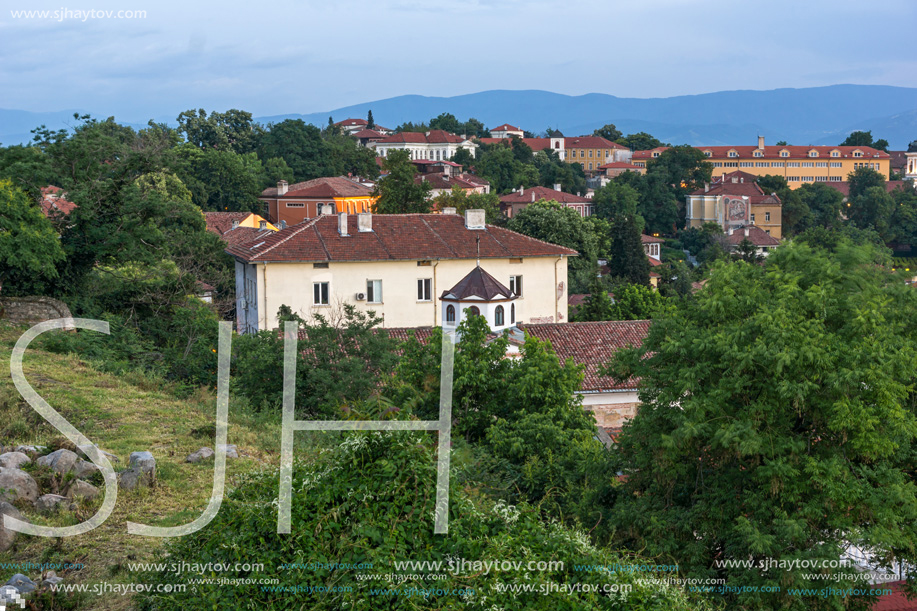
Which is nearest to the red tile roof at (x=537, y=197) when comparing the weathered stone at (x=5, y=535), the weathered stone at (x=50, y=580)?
the weathered stone at (x=5, y=535)

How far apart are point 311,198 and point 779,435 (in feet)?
187

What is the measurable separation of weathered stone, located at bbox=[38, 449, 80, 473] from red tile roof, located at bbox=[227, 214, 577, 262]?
72.6 feet

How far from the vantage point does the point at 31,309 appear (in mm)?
20016

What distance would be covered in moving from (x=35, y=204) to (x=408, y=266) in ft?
51.1

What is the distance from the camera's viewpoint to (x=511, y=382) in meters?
16.0

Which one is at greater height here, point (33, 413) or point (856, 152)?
point (856, 152)

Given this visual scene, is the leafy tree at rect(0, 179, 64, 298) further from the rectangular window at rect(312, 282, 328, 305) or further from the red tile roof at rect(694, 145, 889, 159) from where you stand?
the red tile roof at rect(694, 145, 889, 159)

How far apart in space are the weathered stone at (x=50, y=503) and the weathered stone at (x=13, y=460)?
25.0 inches

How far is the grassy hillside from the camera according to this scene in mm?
7387

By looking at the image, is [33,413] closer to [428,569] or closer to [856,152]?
[428,569]

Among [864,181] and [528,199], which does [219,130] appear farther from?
[864,181]

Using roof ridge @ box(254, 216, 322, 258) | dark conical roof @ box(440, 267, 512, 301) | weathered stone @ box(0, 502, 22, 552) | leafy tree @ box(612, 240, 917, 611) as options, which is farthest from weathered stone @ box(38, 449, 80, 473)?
roof ridge @ box(254, 216, 322, 258)

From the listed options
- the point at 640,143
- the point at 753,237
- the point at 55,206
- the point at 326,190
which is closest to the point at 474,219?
the point at 55,206

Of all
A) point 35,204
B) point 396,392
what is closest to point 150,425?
point 396,392
